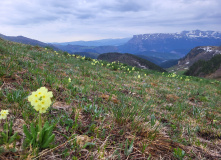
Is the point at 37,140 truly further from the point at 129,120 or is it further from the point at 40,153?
the point at 129,120

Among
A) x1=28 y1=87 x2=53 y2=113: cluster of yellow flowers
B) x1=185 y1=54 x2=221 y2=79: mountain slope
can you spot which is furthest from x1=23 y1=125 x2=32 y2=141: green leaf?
x1=185 y1=54 x2=221 y2=79: mountain slope

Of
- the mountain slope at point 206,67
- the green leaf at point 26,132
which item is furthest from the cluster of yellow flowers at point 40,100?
the mountain slope at point 206,67

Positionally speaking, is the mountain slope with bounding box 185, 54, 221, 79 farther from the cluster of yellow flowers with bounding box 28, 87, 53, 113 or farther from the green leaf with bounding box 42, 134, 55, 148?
the cluster of yellow flowers with bounding box 28, 87, 53, 113

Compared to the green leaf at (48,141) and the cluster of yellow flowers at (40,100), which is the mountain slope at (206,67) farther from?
the cluster of yellow flowers at (40,100)

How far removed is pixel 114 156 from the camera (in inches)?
77.9

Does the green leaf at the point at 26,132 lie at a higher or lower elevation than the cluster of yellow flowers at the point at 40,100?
lower

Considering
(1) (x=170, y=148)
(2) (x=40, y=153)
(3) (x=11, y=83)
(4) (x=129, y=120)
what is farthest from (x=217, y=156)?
(3) (x=11, y=83)

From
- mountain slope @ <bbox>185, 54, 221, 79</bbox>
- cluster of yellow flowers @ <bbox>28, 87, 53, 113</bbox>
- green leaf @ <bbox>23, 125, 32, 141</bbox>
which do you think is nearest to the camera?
cluster of yellow flowers @ <bbox>28, 87, 53, 113</bbox>

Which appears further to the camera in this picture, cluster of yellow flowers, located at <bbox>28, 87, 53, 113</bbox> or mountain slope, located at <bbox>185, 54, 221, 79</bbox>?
mountain slope, located at <bbox>185, 54, 221, 79</bbox>

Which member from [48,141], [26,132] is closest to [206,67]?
[48,141]

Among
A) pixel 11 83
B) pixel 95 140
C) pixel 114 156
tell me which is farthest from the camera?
pixel 11 83

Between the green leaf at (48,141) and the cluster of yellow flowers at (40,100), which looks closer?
the cluster of yellow flowers at (40,100)

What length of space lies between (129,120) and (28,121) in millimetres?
1567

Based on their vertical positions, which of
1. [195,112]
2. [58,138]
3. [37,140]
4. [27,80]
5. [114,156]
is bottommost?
[195,112]
